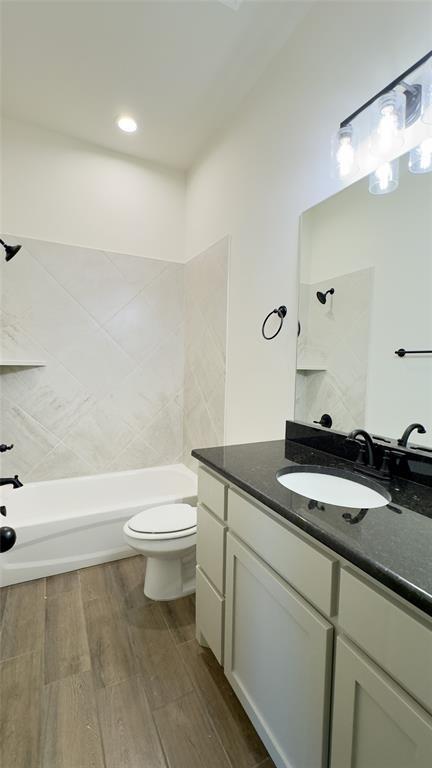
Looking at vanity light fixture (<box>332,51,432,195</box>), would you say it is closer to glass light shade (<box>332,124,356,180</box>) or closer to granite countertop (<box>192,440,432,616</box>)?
glass light shade (<box>332,124,356,180</box>)

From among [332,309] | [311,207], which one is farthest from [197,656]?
[311,207]

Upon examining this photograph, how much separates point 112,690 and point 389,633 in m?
1.19

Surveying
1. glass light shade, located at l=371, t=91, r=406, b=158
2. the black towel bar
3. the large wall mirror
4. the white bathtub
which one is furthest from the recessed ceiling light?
the white bathtub

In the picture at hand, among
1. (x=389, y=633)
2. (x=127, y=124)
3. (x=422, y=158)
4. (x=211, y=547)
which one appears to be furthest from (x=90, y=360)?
(x=389, y=633)

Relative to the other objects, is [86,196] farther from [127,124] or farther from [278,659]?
[278,659]

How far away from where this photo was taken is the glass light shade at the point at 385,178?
3.71 ft

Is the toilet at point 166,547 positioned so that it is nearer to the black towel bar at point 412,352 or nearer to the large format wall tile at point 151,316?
the black towel bar at point 412,352

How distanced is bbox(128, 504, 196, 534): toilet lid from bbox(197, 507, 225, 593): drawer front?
1.07 feet

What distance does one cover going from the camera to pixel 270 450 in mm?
1397

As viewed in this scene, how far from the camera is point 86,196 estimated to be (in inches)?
96.7

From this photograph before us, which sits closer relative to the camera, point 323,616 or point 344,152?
point 323,616

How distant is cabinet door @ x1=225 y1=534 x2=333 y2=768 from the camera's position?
Result: 753mm

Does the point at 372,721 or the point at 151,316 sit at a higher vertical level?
the point at 151,316

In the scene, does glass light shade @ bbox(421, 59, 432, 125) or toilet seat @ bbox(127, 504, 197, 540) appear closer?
glass light shade @ bbox(421, 59, 432, 125)
